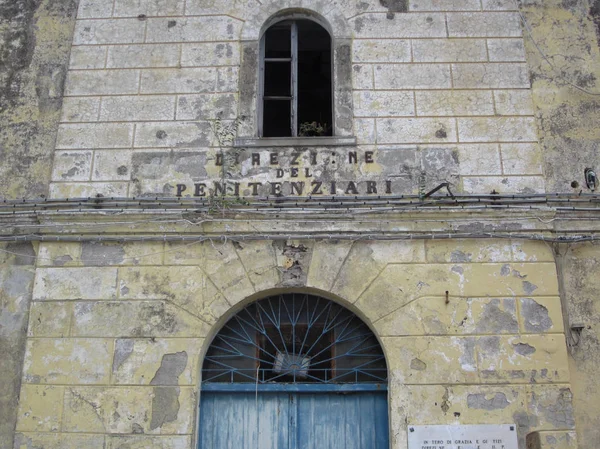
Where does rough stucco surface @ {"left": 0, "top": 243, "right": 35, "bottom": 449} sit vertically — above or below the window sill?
below

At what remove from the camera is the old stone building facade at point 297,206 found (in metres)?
6.82

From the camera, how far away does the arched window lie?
26.3 ft

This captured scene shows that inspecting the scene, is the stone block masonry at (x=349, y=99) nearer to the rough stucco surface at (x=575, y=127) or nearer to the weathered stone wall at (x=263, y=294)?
the rough stucco surface at (x=575, y=127)

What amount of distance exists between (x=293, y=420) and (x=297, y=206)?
2.16 m

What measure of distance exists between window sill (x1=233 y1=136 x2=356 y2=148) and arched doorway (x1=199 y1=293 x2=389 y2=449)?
5.37 feet

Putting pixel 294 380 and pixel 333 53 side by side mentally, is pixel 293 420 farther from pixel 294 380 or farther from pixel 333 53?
pixel 333 53

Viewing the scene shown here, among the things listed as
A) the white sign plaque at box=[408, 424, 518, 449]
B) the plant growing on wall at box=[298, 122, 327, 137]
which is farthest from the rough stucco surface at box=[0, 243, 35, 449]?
the white sign plaque at box=[408, 424, 518, 449]

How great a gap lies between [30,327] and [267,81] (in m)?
4.25

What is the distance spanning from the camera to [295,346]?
725 centimetres

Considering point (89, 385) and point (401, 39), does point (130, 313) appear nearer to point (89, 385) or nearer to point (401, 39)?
point (89, 385)

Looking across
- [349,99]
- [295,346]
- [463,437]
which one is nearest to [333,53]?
[349,99]

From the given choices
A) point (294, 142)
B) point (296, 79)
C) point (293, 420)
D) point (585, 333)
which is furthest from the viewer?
point (296, 79)

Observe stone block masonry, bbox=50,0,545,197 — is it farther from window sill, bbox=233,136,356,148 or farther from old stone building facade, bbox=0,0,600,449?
window sill, bbox=233,136,356,148

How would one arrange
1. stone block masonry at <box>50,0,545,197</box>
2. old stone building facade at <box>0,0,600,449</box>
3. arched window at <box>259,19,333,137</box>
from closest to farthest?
old stone building facade at <box>0,0,600,449</box> < stone block masonry at <box>50,0,545,197</box> < arched window at <box>259,19,333,137</box>
